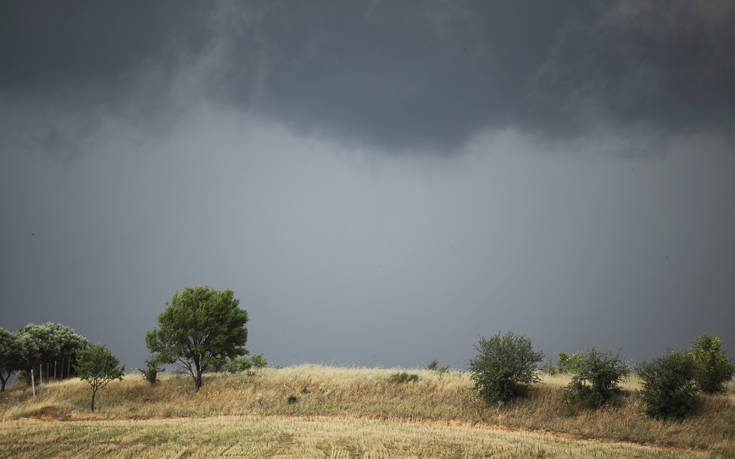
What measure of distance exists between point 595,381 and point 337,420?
1613cm

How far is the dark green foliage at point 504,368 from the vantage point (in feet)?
97.3

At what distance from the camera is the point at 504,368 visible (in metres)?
29.7

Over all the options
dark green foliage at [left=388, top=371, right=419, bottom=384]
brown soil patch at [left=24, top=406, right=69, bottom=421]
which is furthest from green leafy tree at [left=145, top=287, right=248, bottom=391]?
dark green foliage at [left=388, top=371, right=419, bottom=384]

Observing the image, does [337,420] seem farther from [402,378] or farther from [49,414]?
[49,414]

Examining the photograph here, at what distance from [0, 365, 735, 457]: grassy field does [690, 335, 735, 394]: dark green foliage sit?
3.36 feet

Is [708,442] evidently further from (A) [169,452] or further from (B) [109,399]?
(B) [109,399]

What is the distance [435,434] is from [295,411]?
12.8 meters

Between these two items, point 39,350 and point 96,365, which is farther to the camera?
point 39,350

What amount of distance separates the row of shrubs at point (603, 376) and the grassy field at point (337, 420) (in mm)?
794

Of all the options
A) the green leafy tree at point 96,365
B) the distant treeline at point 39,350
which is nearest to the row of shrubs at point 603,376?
the green leafy tree at point 96,365

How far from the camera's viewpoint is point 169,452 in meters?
16.7

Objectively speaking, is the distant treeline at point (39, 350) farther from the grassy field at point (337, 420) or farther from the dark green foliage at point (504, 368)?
the dark green foliage at point (504, 368)

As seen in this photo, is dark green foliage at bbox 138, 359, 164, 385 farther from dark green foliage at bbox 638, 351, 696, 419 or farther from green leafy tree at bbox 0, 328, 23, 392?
dark green foliage at bbox 638, 351, 696, 419

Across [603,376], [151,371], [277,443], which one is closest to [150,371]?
[151,371]
